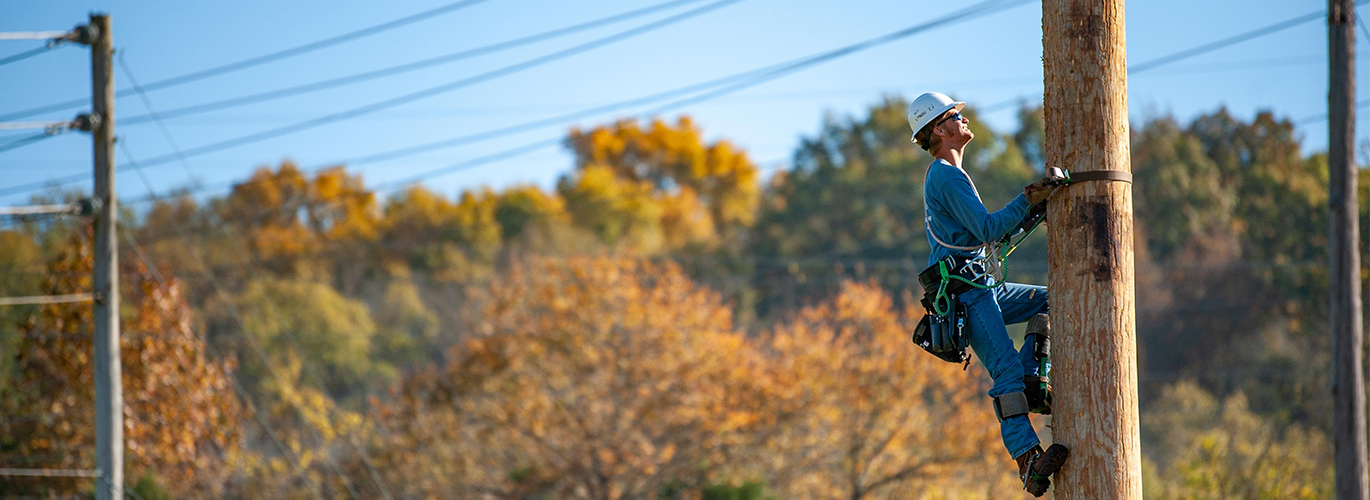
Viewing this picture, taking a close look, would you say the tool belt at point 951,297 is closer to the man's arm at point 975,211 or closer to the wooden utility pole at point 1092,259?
the man's arm at point 975,211

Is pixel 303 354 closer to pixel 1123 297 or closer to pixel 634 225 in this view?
pixel 634 225

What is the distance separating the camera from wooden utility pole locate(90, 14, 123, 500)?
472 inches

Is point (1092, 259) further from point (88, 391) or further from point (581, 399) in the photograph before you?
point (88, 391)

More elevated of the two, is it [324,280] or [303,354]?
[324,280]

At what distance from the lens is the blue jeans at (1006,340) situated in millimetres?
4199

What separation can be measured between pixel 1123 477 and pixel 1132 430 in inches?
6.1

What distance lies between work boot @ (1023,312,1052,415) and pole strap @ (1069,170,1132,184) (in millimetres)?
722

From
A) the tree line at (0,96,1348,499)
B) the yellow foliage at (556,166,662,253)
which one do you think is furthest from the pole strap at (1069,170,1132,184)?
the yellow foliage at (556,166,662,253)

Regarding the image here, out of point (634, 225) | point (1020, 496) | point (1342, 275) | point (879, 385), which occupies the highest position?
point (634, 225)

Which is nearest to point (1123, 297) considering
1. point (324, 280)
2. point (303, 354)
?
point (303, 354)

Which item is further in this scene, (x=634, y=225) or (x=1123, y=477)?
(x=634, y=225)

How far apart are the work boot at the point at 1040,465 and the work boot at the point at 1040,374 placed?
225mm

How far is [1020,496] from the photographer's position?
18.6 m

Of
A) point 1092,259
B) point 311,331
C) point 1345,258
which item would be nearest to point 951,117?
point 1092,259
